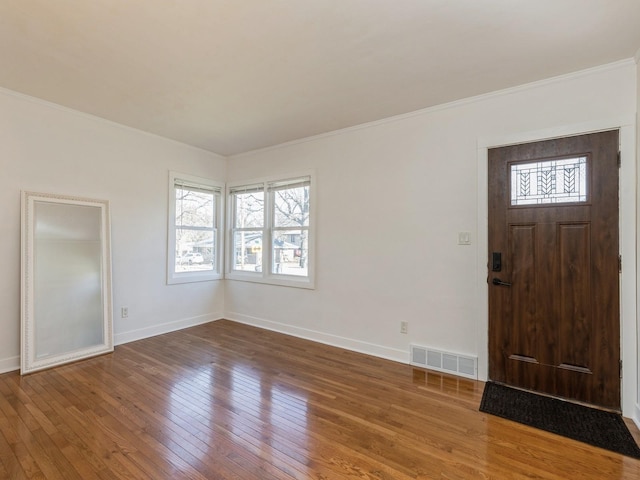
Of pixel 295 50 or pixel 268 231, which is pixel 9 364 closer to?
pixel 268 231

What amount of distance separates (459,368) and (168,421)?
2.53m

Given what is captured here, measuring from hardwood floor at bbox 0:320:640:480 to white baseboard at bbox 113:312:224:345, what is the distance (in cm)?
59

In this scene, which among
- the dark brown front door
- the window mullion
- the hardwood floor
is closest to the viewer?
the hardwood floor

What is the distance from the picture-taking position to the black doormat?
6.59 feet

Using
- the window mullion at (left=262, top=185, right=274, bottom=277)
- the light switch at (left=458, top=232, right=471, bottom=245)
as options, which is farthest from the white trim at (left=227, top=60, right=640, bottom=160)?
the light switch at (left=458, top=232, right=471, bottom=245)

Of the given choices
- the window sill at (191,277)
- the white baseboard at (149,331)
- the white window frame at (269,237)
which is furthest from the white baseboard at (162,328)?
the white window frame at (269,237)

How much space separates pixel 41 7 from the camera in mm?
1878

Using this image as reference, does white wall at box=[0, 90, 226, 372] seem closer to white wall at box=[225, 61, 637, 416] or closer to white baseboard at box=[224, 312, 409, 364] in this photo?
white baseboard at box=[224, 312, 409, 364]

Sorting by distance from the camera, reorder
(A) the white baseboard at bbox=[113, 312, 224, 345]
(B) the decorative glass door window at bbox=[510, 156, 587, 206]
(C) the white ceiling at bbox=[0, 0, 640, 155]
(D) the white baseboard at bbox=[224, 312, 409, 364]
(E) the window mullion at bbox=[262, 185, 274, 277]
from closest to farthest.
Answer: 1. (C) the white ceiling at bbox=[0, 0, 640, 155]
2. (B) the decorative glass door window at bbox=[510, 156, 587, 206]
3. (D) the white baseboard at bbox=[224, 312, 409, 364]
4. (A) the white baseboard at bbox=[113, 312, 224, 345]
5. (E) the window mullion at bbox=[262, 185, 274, 277]

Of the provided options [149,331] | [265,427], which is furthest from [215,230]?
[265,427]

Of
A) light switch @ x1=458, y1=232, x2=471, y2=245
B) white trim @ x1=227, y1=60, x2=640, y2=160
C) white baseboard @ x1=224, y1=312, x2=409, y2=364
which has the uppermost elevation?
white trim @ x1=227, y1=60, x2=640, y2=160

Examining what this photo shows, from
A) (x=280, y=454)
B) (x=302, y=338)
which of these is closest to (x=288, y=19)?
(x=280, y=454)

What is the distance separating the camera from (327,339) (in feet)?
12.8

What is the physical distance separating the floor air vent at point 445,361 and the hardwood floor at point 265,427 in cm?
10
